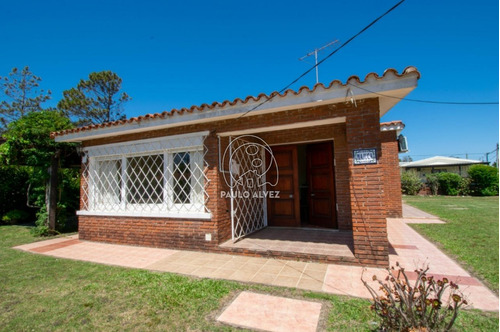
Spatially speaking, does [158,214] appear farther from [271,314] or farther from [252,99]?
[271,314]

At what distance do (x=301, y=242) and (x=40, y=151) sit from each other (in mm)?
7530

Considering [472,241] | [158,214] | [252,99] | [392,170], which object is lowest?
[472,241]

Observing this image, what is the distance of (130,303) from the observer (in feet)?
9.94

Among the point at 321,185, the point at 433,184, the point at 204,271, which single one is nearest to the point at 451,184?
the point at 433,184

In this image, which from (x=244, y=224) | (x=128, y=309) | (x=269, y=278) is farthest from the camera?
(x=244, y=224)

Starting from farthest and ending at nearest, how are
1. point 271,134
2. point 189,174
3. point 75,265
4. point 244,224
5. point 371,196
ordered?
point 271,134 → point 244,224 → point 189,174 → point 75,265 → point 371,196

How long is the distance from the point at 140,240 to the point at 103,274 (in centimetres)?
171

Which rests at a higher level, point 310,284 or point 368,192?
point 368,192

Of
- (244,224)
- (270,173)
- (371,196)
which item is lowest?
(244,224)

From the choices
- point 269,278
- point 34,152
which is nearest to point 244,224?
point 269,278

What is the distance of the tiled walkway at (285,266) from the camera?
3.23 m

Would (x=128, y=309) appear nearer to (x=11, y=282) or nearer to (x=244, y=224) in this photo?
(x=11, y=282)

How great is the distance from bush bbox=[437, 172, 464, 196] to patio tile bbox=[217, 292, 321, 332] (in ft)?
75.6

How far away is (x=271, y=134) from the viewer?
665 cm
